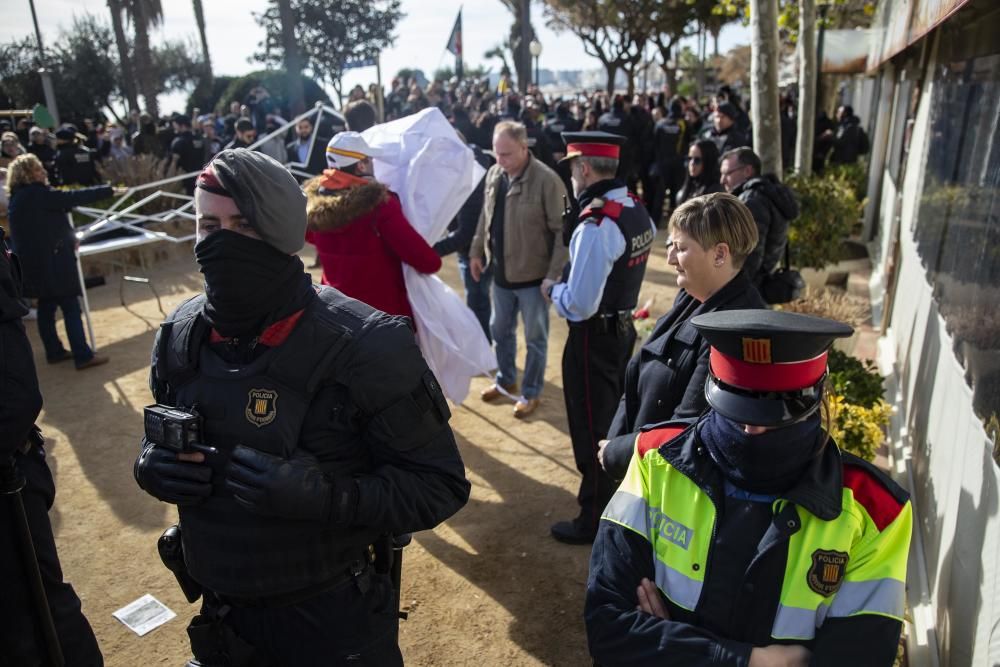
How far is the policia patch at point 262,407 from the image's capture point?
180 centimetres

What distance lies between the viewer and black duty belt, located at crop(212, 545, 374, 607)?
1.92m

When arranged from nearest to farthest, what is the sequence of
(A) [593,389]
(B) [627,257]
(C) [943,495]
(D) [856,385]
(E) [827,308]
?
1. (C) [943,495]
2. (B) [627,257]
3. (A) [593,389]
4. (D) [856,385]
5. (E) [827,308]

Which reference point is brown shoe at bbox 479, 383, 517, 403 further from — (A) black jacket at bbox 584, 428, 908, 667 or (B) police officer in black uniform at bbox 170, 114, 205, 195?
(B) police officer in black uniform at bbox 170, 114, 205, 195

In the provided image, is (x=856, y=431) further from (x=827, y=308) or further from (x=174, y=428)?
(x=174, y=428)

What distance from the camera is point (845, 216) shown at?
764 centimetres

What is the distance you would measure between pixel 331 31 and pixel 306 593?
1574 inches

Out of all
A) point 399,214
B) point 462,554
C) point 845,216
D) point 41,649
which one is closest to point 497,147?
point 399,214

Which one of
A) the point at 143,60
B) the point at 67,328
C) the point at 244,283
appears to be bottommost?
the point at 67,328

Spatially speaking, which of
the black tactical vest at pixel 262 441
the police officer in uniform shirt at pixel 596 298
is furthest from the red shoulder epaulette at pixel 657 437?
the police officer in uniform shirt at pixel 596 298

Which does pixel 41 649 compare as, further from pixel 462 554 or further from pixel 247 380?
pixel 462 554

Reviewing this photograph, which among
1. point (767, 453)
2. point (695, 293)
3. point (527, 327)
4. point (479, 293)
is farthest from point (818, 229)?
point (767, 453)

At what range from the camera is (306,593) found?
1.92 meters

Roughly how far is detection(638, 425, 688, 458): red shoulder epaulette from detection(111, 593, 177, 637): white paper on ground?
2.68 m

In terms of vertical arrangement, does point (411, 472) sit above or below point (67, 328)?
above
